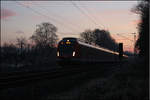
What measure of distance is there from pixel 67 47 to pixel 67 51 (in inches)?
19.7

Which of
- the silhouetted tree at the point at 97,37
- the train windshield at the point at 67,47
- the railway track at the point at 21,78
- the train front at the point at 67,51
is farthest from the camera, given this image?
the silhouetted tree at the point at 97,37

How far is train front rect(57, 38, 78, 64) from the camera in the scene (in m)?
26.7

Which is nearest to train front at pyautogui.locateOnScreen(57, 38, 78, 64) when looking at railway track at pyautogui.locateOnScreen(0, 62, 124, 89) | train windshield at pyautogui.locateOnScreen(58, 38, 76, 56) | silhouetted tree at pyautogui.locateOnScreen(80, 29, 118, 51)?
train windshield at pyautogui.locateOnScreen(58, 38, 76, 56)

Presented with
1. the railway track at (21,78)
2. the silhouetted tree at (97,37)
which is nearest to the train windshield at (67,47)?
the railway track at (21,78)

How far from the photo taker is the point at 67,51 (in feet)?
89.1

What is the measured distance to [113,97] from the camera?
32.8ft

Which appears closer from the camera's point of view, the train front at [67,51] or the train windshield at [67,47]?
the train front at [67,51]

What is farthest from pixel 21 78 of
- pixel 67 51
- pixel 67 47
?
pixel 67 47

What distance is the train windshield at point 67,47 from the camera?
88.4ft

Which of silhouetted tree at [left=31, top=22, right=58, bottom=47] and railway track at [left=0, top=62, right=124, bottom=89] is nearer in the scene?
railway track at [left=0, top=62, right=124, bottom=89]

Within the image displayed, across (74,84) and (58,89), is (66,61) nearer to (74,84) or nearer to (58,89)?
(74,84)

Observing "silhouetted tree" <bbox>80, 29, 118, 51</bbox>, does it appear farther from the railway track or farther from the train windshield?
the railway track

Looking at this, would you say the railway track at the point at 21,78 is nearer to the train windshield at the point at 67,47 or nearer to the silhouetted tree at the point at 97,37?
the train windshield at the point at 67,47

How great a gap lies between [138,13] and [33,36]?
1479 inches
